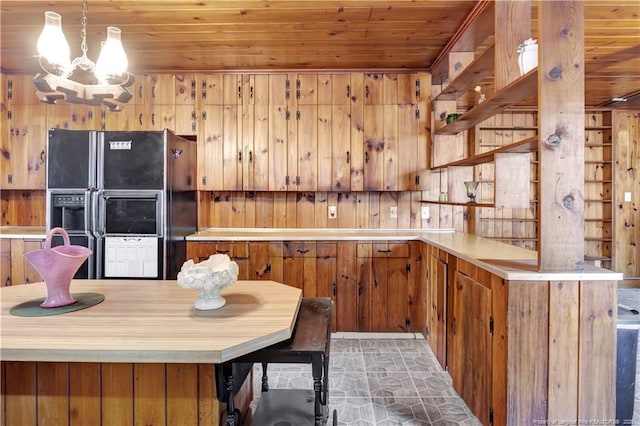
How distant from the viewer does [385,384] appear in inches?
94.7

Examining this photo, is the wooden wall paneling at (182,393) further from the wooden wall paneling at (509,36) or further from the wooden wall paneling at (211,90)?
the wooden wall paneling at (211,90)

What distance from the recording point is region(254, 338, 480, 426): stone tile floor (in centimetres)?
205

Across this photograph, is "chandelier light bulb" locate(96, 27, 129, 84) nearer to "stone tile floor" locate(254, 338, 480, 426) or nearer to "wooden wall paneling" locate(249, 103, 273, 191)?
"wooden wall paneling" locate(249, 103, 273, 191)

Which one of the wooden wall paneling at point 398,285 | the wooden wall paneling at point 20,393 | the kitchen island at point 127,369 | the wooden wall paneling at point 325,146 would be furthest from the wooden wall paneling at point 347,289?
the wooden wall paneling at point 20,393

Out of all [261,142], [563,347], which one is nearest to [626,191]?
[563,347]

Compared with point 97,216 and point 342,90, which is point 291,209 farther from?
point 97,216

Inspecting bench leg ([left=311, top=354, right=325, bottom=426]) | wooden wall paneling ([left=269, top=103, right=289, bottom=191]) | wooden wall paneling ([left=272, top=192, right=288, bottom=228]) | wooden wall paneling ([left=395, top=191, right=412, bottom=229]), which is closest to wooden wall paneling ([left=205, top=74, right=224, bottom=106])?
wooden wall paneling ([left=269, top=103, right=289, bottom=191])

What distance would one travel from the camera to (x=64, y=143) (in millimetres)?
2969

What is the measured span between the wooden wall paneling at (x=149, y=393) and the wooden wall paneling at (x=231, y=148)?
7.96 feet

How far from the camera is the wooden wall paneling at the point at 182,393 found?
1257 millimetres

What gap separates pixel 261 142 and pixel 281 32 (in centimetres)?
110

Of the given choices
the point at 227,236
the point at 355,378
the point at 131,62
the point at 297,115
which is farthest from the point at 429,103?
the point at 131,62

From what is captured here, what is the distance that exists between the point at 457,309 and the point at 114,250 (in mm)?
2687

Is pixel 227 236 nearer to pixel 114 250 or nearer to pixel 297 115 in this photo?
pixel 114 250
